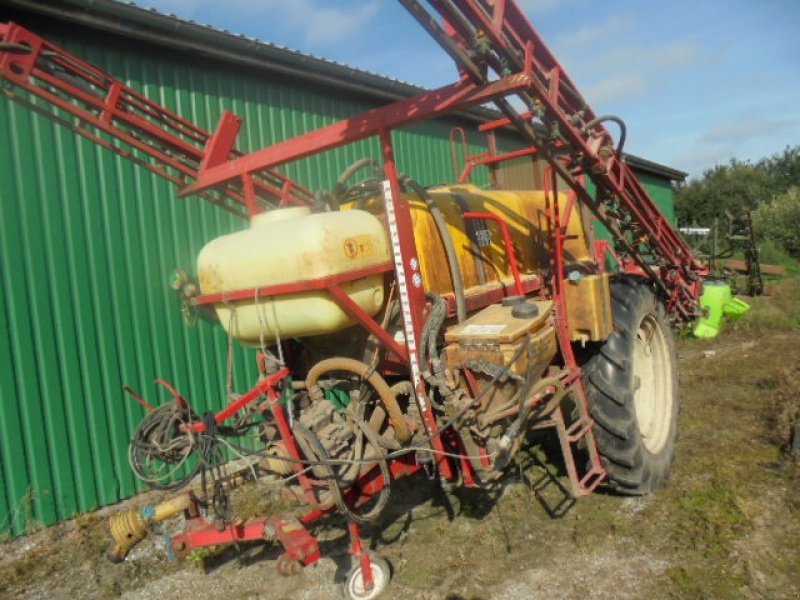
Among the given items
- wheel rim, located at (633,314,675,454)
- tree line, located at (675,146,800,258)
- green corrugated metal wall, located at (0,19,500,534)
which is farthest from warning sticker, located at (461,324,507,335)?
tree line, located at (675,146,800,258)

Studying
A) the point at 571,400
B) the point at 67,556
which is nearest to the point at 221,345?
the point at 67,556

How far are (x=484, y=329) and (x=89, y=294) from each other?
3.39 m

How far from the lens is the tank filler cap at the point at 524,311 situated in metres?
3.21

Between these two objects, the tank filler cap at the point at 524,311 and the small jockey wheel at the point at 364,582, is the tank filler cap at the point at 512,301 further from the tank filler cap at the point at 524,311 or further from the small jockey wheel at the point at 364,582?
the small jockey wheel at the point at 364,582

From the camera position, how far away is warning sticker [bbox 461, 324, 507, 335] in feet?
9.94

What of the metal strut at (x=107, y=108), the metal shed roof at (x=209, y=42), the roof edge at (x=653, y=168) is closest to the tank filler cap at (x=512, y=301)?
the metal strut at (x=107, y=108)

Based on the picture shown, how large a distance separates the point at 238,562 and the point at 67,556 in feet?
4.41

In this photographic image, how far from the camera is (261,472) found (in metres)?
3.58

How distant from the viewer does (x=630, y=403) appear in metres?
3.67

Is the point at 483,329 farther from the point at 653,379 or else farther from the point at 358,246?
the point at 653,379

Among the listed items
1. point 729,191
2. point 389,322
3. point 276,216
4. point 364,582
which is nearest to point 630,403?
point 389,322

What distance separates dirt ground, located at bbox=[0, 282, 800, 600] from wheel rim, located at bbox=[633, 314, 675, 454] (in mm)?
277

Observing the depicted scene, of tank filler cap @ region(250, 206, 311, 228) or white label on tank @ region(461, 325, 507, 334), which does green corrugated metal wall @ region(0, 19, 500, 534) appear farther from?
white label on tank @ region(461, 325, 507, 334)

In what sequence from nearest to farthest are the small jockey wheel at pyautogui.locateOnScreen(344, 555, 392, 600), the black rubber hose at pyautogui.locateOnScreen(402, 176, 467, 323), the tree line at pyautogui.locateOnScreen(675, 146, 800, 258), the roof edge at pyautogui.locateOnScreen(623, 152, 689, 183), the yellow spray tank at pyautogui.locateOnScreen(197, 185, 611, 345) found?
the yellow spray tank at pyautogui.locateOnScreen(197, 185, 611, 345), the small jockey wheel at pyautogui.locateOnScreen(344, 555, 392, 600), the black rubber hose at pyautogui.locateOnScreen(402, 176, 467, 323), the roof edge at pyautogui.locateOnScreen(623, 152, 689, 183), the tree line at pyautogui.locateOnScreen(675, 146, 800, 258)
